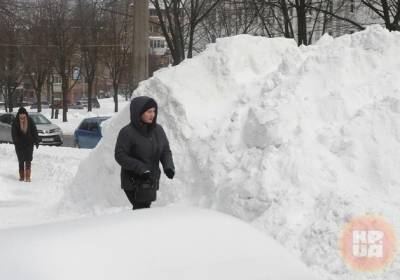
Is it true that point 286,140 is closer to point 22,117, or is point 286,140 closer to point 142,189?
point 142,189

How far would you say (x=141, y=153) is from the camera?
5.93 metres

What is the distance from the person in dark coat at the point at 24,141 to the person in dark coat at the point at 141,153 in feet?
26.0

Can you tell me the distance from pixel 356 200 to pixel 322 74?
262 cm

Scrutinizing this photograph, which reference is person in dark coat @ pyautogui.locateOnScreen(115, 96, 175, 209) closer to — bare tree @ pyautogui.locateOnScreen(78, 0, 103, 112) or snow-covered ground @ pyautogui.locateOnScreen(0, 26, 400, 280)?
snow-covered ground @ pyautogui.locateOnScreen(0, 26, 400, 280)

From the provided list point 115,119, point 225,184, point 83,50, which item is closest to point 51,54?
point 83,50

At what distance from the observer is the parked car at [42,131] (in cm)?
2633

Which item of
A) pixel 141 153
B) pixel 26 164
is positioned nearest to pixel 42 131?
pixel 26 164

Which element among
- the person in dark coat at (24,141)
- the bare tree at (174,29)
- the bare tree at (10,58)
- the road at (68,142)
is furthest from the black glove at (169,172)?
the bare tree at (10,58)

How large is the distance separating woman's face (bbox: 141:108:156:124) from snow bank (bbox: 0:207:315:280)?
2.93 meters

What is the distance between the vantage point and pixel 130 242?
8.25ft

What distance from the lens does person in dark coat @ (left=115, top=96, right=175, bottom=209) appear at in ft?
19.0

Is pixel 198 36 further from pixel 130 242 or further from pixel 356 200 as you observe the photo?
pixel 130 242

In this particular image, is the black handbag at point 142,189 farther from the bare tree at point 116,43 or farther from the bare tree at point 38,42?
the bare tree at point 116,43

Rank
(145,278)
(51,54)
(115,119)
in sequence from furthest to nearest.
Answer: (51,54), (115,119), (145,278)
